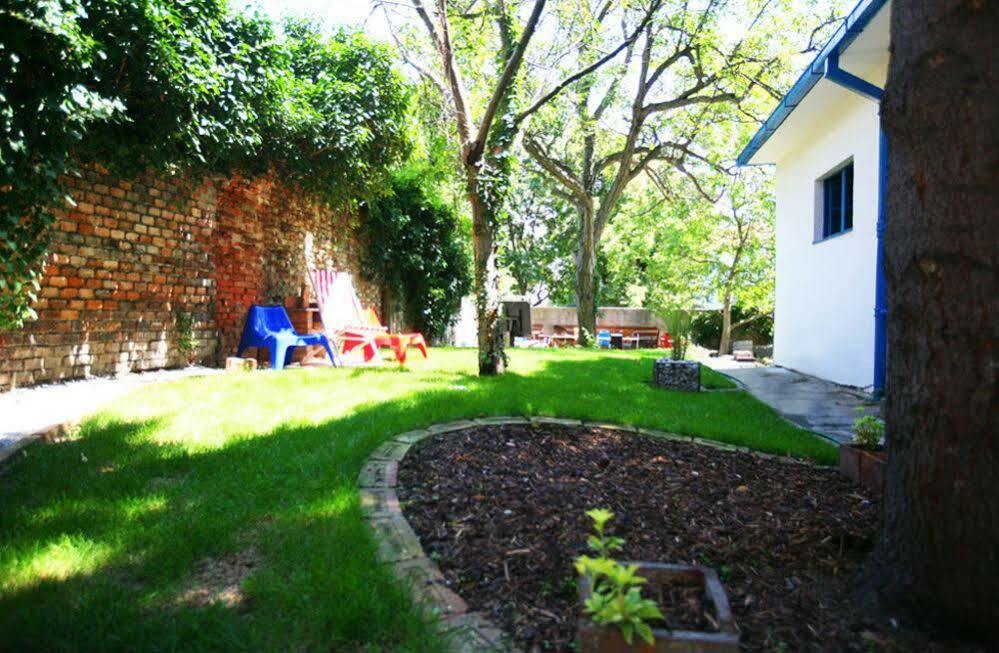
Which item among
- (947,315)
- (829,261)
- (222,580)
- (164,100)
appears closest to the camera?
(947,315)

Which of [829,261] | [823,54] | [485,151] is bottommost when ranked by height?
[829,261]

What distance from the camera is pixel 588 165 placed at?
15.8m

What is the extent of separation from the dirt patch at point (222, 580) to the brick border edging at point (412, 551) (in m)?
0.41

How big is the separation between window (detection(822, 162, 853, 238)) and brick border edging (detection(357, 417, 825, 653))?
4.96 m

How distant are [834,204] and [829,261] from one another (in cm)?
88

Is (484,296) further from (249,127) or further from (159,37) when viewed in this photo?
(159,37)

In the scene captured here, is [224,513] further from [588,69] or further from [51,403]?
[588,69]

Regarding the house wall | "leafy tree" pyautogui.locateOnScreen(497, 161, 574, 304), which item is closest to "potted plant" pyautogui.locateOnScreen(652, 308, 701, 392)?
the house wall

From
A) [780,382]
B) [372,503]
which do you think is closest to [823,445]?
[372,503]

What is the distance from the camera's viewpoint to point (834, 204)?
7.66 metres

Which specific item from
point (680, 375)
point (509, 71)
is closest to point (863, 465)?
point (680, 375)

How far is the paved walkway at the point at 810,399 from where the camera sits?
4445 mm

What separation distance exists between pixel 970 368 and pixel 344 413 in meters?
3.29

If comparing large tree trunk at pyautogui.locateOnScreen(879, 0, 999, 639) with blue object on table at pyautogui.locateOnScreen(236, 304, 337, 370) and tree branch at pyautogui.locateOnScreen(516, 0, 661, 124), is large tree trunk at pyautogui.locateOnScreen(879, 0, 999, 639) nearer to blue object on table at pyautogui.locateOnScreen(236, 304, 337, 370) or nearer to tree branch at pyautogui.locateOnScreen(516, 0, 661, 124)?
tree branch at pyautogui.locateOnScreen(516, 0, 661, 124)
